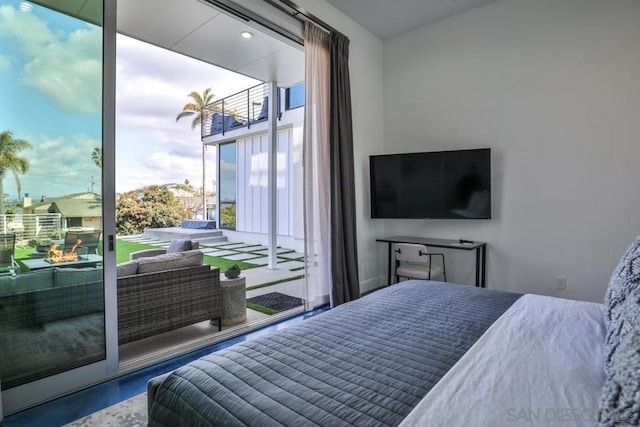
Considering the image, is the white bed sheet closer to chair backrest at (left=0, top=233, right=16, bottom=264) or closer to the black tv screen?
chair backrest at (left=0, top=233, right=16, bottom=264)

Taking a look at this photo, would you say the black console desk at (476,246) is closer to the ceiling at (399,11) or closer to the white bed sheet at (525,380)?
the white bed sheet at (525,380)

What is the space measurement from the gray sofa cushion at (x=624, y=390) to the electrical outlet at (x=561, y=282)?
3053mm

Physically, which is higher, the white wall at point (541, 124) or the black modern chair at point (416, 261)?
the white wall at point (541, 124)

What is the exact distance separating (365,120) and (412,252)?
72.4 inches

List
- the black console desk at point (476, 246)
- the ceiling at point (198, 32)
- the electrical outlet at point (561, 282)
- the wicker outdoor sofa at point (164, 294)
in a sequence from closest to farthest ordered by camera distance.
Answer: the wicker outdoor sofa at point (164, 294) < the ceiling at point (198, 32) < the electrical outlet at point (561, 282) < the black console desk at point (476, 246)

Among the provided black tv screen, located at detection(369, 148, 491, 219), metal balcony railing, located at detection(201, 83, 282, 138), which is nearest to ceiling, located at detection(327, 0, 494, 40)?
black tv screen, located at detection(369, 148, 491, 219)

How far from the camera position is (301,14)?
3287mm

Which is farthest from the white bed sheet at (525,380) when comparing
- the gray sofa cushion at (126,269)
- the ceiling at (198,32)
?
the ceiling at (198,32)

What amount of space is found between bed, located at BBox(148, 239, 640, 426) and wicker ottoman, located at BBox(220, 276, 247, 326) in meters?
1.79

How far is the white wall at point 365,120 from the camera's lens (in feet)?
13.4

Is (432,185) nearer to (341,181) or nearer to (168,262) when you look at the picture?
(341,181)

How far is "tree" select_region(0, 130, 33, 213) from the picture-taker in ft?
6.18

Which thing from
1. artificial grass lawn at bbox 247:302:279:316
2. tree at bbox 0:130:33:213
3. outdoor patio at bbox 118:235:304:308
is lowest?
artificial grass lawn at bbox 247:302:279:316

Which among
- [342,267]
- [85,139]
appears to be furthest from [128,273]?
[342,267]
